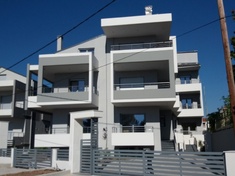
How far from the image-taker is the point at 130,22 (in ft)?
76.8

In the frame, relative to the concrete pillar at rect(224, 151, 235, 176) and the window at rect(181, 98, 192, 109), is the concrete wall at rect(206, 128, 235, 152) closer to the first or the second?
the concrete pillar at rect(224, 151, 235, 176)

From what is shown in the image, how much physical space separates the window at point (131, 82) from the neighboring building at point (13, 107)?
45.7 feet

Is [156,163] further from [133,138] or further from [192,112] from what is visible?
[192,112]

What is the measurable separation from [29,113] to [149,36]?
17.5 meters

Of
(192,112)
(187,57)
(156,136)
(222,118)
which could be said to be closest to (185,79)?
(187,57)

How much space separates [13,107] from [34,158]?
53.2ft

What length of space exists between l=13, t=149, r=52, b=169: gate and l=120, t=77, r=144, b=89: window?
32.0ft

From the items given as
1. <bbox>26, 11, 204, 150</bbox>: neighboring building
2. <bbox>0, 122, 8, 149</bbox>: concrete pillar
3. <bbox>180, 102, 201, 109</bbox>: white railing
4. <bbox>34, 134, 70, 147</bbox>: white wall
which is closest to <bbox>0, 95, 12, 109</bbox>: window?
<bbox>26, 11, 204, 150</bbox>: neighboring building

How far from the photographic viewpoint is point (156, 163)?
11.3 m

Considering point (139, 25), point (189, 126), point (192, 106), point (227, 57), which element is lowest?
point (189, 126)

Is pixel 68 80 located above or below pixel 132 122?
above

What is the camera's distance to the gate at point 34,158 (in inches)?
690

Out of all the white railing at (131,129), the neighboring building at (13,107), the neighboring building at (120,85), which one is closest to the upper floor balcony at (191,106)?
the neighboring building at (120,85)

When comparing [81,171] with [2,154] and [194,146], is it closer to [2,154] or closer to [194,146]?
[2,154]
